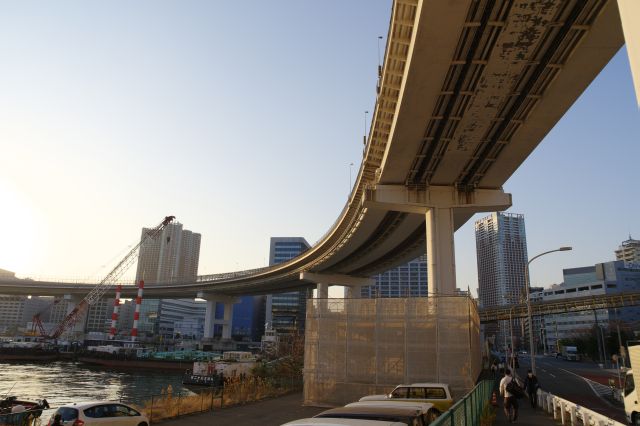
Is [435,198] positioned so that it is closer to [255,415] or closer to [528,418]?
[528,418]

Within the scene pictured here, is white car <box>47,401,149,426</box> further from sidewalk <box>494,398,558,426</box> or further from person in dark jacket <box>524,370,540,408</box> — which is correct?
person in dark jacket <box>524,370,540,408</box>

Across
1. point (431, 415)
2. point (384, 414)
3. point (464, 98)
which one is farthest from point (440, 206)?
point (384, 414)

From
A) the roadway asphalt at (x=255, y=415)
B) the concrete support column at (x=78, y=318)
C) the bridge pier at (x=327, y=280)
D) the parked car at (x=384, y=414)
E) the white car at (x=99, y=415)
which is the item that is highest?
the bridge pier at (x=327, y=280)

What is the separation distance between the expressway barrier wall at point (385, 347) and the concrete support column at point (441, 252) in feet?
31.4

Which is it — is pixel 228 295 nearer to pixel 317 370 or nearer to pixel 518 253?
pixel 317 370

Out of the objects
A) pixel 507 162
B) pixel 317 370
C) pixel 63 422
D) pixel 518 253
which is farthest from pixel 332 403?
pixel 518 253

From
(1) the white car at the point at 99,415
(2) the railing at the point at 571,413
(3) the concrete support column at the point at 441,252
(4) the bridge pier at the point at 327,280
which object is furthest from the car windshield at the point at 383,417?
(4) the bridge pier at the point at 327,280

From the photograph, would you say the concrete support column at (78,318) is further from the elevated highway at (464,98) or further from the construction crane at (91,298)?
the elevated highway at (464,98)

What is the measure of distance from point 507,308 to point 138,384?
77.6 meters

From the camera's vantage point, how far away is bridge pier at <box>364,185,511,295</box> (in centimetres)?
3600

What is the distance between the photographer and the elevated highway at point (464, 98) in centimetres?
1733

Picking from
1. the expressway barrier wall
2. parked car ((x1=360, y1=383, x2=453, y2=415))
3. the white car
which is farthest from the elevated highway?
the white car

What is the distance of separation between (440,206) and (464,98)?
46.8 ft

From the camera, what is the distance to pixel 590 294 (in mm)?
142000
